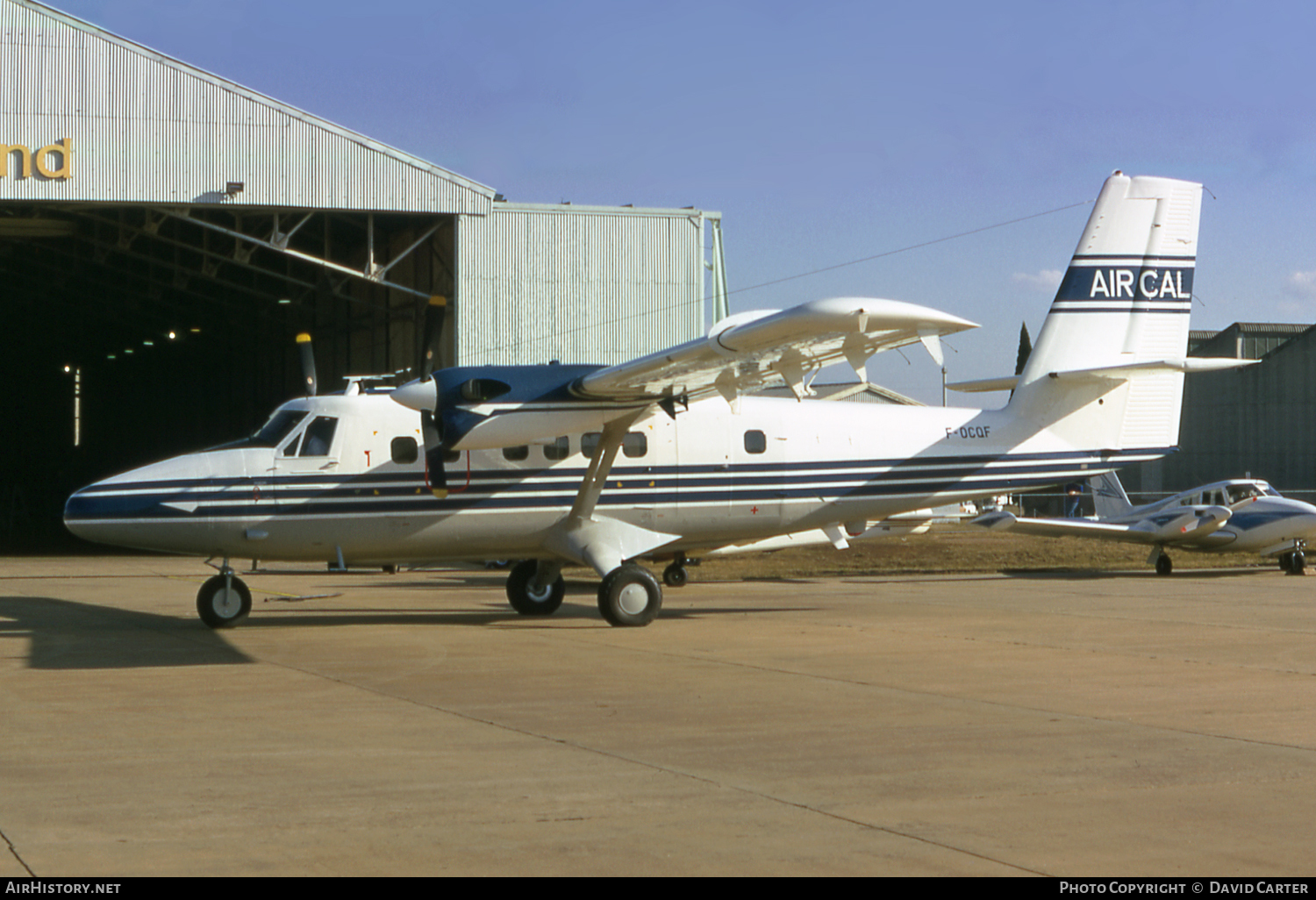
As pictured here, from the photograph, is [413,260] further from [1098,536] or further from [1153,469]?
[1153,469]

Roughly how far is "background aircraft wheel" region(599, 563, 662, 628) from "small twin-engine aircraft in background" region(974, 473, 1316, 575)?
1394 centimetres

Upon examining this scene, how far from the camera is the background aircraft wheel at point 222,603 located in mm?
14656

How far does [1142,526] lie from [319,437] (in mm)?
19045

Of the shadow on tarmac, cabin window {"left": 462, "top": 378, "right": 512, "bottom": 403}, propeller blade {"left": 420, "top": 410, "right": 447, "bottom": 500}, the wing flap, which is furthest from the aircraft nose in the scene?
the wing flap

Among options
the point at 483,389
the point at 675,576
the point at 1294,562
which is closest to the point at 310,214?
the point at 675,576

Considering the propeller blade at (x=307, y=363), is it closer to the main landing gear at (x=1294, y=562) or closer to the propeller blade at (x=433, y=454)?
the propeller blade at (x=433, y=454)

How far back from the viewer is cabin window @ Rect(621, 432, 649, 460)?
619 inches

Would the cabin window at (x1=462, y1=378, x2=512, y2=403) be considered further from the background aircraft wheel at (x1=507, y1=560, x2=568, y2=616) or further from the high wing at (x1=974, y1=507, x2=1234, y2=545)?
the high wing at (x1=974, y1=507, x2=1234, y2=545)

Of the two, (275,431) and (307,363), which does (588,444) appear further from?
(307,363)

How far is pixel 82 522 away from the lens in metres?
14.0

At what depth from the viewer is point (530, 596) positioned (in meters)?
16.7

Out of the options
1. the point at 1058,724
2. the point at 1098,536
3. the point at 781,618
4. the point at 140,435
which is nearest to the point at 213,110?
the point at 781,618

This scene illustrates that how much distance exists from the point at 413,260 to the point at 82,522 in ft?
66.6

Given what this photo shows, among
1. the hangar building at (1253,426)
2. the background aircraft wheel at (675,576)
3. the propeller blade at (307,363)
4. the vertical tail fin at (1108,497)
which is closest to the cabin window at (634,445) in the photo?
the propeller blade at (307,363)
